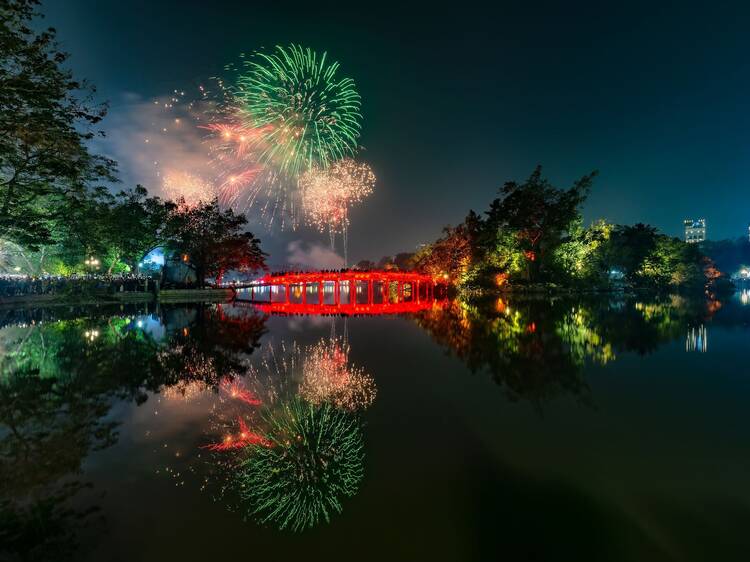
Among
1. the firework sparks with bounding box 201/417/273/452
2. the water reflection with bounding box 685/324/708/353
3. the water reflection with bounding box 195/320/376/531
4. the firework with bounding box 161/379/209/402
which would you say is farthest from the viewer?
the water reflection with bounding box 685/324/708/353

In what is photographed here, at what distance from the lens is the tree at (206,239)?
42.8 meters

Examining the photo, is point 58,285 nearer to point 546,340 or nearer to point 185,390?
point 185,390

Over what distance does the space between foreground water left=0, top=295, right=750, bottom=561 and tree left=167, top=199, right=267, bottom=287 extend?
31348mm

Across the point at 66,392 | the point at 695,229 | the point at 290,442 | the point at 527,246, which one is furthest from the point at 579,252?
the point at 695,229

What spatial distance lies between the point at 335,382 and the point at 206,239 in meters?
38.9

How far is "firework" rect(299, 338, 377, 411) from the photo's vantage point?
8.98 meters

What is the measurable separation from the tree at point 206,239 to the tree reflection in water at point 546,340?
94.8 ft

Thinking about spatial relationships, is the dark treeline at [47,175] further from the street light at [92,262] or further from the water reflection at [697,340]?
the water reflection at [697,340]

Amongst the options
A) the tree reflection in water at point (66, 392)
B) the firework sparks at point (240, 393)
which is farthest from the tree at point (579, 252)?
the firework sparks at point (240, 393)

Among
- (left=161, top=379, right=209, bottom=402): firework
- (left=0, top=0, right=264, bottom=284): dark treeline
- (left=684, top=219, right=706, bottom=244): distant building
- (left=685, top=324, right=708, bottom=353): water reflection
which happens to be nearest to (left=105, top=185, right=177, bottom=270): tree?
(left=0, top=0, right=264, bottom=284): dark treeline

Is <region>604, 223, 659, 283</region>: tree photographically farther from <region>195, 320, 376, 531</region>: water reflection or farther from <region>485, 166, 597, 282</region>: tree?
<region>195, 320, 376, 531</region>: water reflection

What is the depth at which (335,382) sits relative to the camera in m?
10.6

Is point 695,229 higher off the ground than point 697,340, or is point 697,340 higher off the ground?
point 695,229

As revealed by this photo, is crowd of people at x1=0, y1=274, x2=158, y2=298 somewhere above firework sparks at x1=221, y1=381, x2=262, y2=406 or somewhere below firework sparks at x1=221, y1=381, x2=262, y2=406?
above
